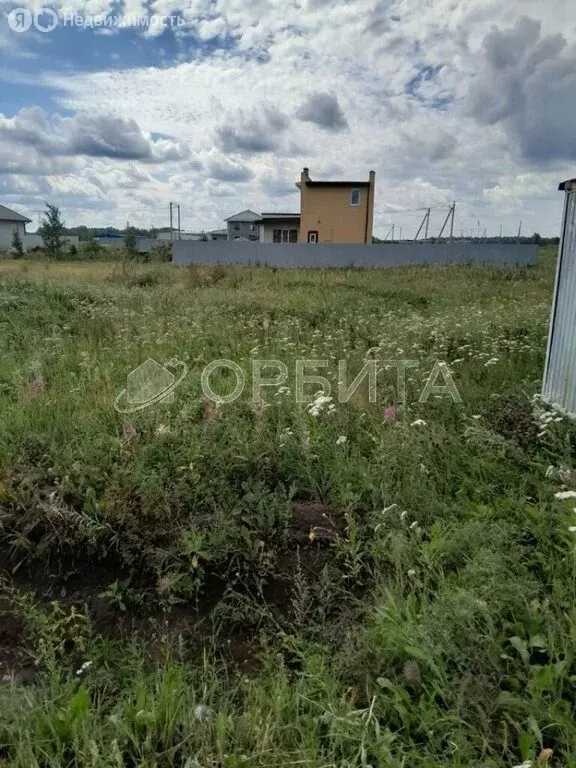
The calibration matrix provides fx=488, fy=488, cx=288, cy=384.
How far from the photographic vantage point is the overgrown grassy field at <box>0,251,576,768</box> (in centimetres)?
153

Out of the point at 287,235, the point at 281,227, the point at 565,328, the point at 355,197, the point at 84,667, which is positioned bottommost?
the point at 84,667

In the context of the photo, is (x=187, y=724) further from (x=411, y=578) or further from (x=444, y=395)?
(x=444, y=395)

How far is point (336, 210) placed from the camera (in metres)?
30.0

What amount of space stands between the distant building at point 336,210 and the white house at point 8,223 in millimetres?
30436

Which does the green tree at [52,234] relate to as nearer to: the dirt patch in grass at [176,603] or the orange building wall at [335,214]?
the orange building wall at [335,214]

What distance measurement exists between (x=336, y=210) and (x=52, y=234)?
18.4 m

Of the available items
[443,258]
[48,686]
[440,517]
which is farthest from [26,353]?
[443,258]

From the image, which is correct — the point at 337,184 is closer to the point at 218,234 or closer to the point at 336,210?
the point at 336,210

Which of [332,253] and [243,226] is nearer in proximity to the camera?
[332,253]

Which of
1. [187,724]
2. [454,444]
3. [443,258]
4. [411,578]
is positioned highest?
[443,258]

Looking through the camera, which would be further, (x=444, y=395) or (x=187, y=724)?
(x=444, y=395)

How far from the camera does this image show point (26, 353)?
5.66 m

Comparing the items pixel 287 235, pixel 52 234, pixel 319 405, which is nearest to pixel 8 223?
pixel 52 234

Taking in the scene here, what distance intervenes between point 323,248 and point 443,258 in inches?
212
